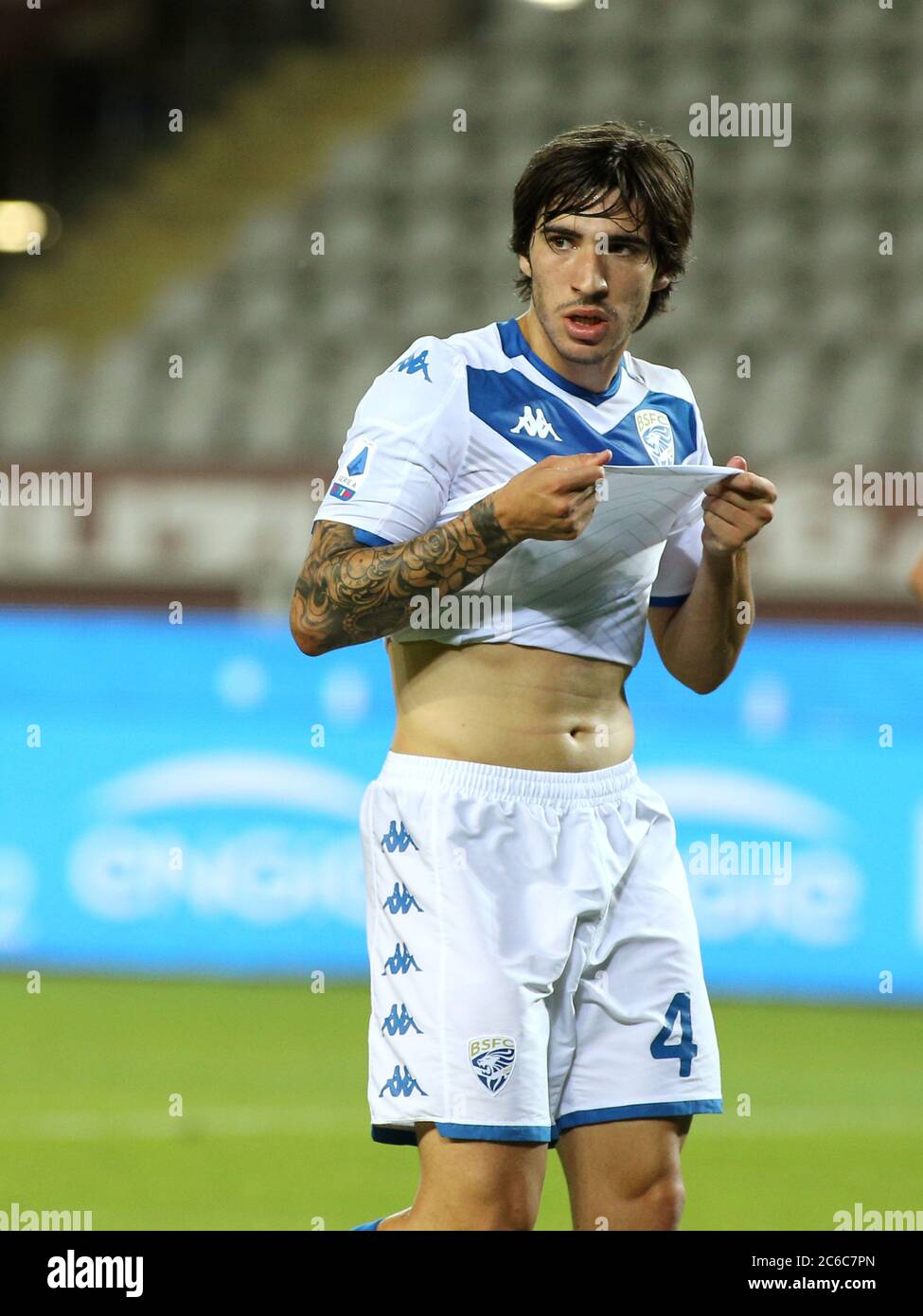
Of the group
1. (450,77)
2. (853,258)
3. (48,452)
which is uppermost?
(450,77)

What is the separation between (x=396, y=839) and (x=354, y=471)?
1.81ft

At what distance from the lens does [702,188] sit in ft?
39.9

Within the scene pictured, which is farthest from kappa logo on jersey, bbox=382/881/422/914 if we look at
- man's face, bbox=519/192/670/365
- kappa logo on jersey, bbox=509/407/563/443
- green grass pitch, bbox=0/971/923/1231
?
green grass pitch, bbox=0/971/923/1231

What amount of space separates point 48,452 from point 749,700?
→ 18.2ft

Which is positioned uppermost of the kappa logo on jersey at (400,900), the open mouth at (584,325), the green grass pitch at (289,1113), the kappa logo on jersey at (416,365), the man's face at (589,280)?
the man's face at (589,280)

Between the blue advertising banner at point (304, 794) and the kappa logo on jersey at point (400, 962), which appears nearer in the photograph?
the kappa logo on jersey at point (400, 962)

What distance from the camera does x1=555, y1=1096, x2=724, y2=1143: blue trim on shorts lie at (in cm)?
277

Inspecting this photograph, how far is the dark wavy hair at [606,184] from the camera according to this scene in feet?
9.20

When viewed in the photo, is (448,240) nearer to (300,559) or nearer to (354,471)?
(300,559)

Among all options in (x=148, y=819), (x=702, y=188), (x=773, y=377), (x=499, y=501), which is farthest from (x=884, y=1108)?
(x=702, y=188)

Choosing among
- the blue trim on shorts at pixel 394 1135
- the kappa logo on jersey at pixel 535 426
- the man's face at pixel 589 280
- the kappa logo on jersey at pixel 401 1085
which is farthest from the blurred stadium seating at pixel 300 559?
the man's face at pixel 589 280

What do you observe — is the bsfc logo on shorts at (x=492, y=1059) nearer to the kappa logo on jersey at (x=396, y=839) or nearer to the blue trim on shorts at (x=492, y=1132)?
the blue trim on shorts at (x=492, y=1132)
